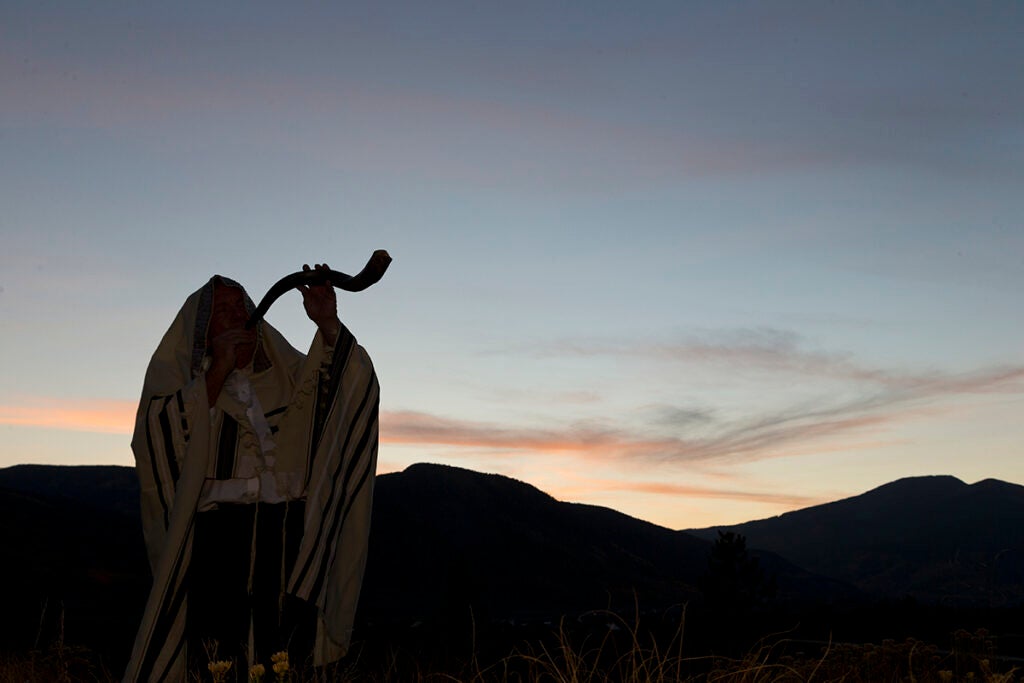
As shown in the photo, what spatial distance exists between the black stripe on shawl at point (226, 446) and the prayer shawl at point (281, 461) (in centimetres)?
2

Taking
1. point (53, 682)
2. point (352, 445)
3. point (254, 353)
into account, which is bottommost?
point (53, 682)

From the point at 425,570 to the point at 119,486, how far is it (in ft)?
186

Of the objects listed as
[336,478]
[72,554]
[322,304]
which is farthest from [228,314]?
[72,554]

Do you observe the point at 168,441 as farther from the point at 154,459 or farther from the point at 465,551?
the point at 465,551

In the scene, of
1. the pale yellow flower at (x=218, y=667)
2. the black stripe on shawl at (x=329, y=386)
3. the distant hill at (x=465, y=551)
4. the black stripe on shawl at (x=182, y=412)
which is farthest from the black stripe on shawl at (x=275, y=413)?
the distant hill at (x=465, y=551)

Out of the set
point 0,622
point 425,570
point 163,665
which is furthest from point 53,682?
point 425,570

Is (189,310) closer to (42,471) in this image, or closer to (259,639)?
(259,639)

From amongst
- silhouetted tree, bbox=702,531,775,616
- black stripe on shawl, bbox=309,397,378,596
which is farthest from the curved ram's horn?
silhouetted tree, bbox=702,531,775,616

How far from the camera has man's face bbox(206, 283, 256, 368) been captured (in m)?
5.70

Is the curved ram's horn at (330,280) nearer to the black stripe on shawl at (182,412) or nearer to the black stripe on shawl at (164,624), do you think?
the black stripe on shawl at (182,412)

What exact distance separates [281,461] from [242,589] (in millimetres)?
681

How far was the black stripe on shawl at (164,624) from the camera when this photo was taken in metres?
5.28

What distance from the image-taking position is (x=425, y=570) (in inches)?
4569

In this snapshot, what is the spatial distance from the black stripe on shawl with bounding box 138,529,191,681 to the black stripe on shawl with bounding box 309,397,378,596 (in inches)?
25.6
